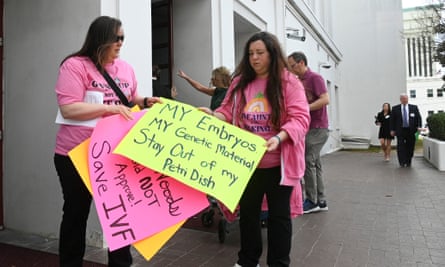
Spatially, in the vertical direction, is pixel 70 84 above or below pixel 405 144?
above

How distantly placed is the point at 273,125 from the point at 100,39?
123 cm

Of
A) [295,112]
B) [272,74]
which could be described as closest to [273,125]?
[295,112]

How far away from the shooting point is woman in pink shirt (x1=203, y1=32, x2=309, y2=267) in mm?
2301

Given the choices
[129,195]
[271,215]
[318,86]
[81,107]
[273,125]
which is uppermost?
[318,86]

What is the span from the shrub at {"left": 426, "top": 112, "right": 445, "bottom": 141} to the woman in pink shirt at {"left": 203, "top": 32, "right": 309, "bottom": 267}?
9272 mm

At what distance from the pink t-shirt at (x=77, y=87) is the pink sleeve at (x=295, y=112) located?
1111 millimetres

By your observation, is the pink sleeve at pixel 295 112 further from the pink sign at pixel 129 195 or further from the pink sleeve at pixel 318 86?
the pink sleeve at pixel 318 86

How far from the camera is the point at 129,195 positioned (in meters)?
2.00

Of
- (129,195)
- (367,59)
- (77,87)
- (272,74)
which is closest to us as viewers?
(129,195)

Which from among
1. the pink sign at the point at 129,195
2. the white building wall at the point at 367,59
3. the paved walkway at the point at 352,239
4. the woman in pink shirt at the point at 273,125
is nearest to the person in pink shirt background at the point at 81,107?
the pink sign at the point at 129,195

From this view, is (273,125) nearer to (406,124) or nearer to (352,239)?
(352,239)

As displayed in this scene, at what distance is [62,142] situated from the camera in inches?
87.0

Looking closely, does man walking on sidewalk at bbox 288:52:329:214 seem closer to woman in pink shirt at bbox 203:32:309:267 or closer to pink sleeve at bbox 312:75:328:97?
pink sleeve at bbox 312:75:328:97

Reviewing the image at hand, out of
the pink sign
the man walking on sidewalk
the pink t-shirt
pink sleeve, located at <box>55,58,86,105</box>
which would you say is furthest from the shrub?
pink sleeve, located at <box>55,58,86,105</box>
